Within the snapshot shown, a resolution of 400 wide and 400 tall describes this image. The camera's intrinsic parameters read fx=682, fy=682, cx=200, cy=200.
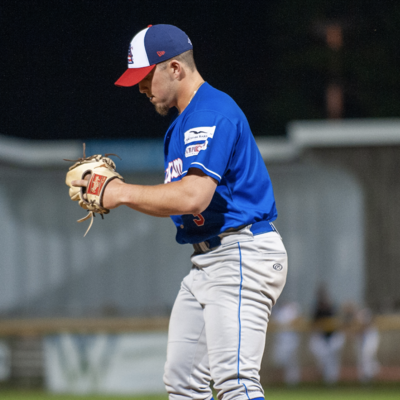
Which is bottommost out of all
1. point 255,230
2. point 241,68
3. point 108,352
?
point 108,352

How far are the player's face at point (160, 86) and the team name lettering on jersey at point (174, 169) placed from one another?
0.84ft

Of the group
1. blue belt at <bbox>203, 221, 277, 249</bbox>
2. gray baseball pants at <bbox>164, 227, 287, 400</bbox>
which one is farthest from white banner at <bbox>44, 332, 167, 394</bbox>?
blue belt at <bbox>203, 221, 277, 249</bbox>

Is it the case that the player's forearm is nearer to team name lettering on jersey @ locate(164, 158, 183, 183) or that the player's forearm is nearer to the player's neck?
→ team name lettering on jersey @ locate(164, 158, 183, 183)

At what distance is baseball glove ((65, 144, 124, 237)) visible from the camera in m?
2.90

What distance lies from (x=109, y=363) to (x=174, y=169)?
579 centimetres

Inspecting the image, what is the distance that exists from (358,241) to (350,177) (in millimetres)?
1400

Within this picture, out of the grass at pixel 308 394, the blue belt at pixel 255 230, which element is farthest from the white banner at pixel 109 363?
the blue belt at pixel 255 230

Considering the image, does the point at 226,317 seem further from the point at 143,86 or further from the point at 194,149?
the point at 143,86

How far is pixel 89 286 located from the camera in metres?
15.8

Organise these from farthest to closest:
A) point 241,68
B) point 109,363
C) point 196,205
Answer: point 241,68 → point 109,363 → point 196,205

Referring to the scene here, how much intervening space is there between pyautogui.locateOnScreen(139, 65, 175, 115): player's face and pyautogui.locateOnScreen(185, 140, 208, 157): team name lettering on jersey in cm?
34

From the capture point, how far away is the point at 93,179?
9.61 ft

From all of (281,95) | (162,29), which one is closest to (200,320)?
(162,29)

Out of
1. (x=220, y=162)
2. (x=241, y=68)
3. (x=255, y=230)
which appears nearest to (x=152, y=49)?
(x=220, y=162)
